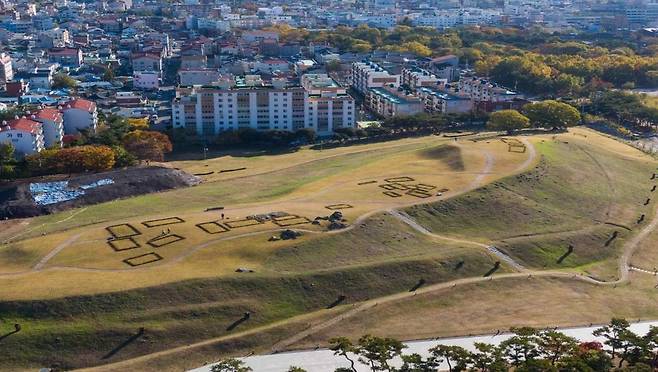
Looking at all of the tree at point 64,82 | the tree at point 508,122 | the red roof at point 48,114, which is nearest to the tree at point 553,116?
the tree at point 508,122

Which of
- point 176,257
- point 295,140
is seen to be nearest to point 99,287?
point 176,257

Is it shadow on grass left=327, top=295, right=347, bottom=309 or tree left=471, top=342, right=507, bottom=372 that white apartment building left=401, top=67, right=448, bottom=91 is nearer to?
shadow on grass left=327, top=295, right=347, bottom=309

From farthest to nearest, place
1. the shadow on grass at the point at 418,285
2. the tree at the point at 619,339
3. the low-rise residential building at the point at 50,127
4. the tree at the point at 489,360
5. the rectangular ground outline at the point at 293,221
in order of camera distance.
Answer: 1. the low-rise residential building at the point at 50,127
2. the rectangular ground outline at the point at 293,221
3. the shadow on grass at the point at 418,285
4. the tree at the point at 619,339
5. the tree at the point at 489,360

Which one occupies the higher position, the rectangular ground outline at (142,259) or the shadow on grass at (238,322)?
the rectangular ground outline at (142,259)

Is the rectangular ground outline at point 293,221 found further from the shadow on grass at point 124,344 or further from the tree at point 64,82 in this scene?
the tree at point 64,82

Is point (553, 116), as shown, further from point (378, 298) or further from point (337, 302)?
point (337, 302)

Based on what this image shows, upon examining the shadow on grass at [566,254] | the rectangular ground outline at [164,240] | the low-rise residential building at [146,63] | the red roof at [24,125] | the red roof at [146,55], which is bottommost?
the shadow on grass at [566,254]

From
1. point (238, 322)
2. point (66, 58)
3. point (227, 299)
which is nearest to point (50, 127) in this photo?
point (227, 299)

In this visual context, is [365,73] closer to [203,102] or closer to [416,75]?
[416,75]
